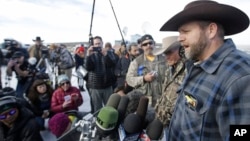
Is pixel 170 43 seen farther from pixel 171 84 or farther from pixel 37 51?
pixel 37 51

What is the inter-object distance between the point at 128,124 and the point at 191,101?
485mm

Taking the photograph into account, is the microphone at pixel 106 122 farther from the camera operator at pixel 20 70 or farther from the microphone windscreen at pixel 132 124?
the camera operator at pixel 20 70

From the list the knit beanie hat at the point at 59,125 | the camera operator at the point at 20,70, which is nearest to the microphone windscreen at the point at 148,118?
the knit beanie hat at the point at 59,125

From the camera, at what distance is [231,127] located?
125 centimetres

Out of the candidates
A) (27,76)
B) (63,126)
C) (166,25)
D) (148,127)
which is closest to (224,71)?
(166,25)

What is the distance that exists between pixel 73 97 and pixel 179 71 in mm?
2876

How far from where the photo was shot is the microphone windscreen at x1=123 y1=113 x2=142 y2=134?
69.7 inches

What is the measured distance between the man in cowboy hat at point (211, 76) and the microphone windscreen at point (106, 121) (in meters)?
0.38

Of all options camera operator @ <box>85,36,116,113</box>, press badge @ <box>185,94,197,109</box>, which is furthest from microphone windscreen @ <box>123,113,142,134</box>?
camera operator @ <box>85,36,116,113</box>

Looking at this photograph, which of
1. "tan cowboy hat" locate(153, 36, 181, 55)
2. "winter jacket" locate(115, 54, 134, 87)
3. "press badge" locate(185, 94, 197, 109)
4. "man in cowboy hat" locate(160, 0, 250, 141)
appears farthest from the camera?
"winter jacket" locate(115, 54, 134, 87)

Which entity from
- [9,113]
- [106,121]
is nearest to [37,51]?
[9,113]

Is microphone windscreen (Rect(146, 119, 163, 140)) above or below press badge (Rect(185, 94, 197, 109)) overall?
below

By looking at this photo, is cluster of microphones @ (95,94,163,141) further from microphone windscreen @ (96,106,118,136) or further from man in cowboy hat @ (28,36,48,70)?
man in cowboy hat @ (28,36,48,70)

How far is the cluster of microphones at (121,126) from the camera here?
5.80ft
